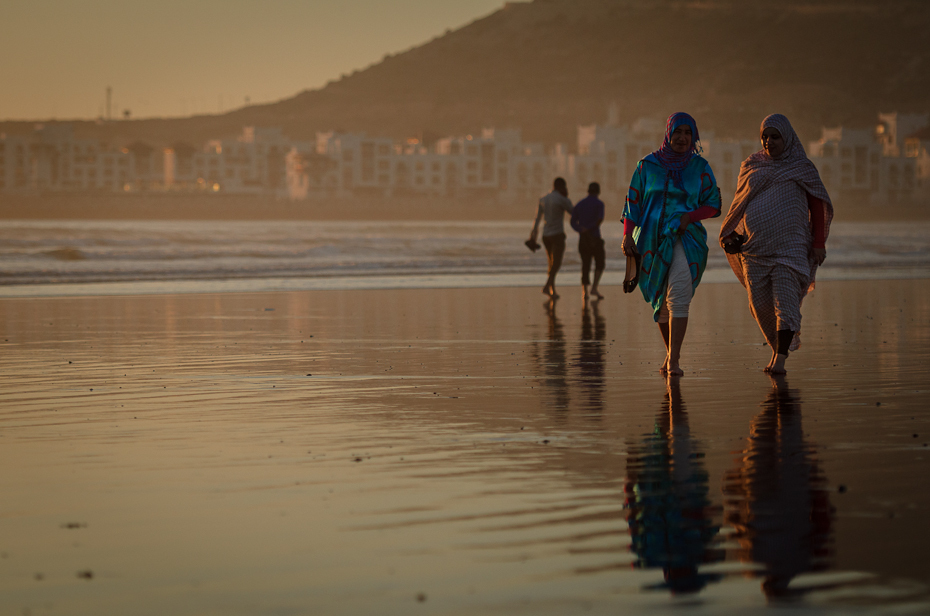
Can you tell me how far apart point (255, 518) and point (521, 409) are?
9.84 feet

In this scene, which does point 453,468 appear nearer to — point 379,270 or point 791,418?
point 791,418

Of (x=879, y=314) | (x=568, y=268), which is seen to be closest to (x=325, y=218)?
(x=568, y=268)

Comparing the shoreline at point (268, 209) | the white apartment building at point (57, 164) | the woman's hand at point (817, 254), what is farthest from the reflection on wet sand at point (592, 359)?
the white apartment building at point (57, 164)

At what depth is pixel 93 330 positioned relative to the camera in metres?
13.0

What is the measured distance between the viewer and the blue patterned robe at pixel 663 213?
838 cm

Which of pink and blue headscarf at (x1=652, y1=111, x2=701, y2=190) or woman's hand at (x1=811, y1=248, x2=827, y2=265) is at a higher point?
pink and blue headscarf at (x1=652, y1=111, x2=701, y2=190)

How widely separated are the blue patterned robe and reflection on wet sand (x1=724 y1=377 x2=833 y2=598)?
2144 mm

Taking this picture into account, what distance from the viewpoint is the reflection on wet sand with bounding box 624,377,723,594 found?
384 cm

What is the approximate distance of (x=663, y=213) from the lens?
8.41 meters

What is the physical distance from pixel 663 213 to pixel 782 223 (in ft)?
2.79

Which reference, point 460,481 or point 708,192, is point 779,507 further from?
point 708,192

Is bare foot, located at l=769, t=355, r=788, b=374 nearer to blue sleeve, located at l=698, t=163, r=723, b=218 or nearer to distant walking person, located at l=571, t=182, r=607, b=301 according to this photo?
blue sleeve, located at l=698, t=163, r=723, b=218

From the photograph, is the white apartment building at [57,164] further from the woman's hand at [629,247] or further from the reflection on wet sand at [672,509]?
the reflection on wet sand at [672,509]

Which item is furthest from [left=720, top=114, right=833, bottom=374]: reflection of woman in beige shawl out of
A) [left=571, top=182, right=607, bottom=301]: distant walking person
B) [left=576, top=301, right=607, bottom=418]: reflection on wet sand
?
[left=571, top=182, right=607, bottom=301]: distant walking person
